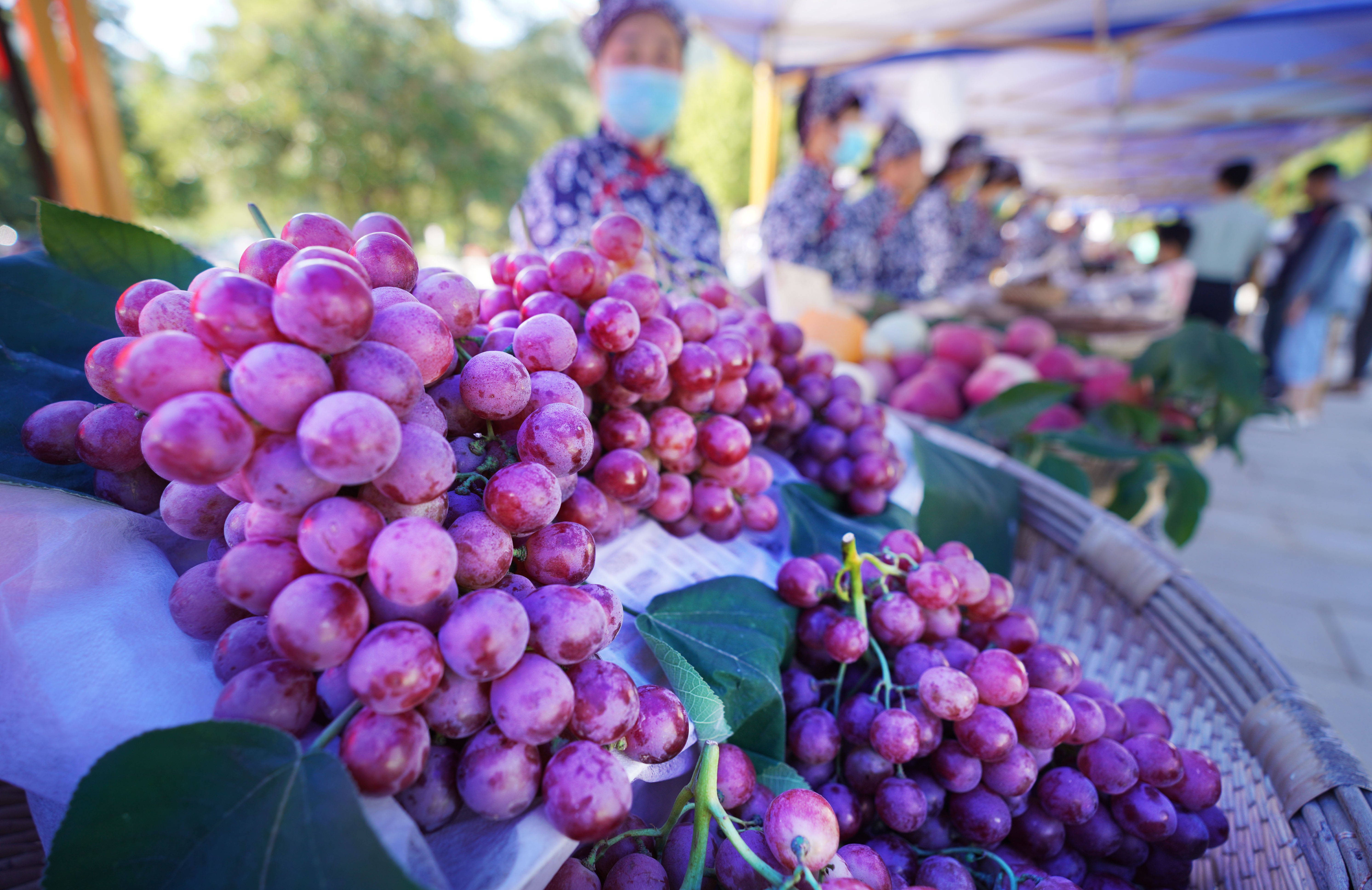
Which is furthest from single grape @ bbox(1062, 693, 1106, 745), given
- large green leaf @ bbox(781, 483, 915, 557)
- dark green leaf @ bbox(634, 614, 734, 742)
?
dark green leaf @ bbox(634, 614, 734, 742)

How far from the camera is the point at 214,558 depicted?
0.50 meters

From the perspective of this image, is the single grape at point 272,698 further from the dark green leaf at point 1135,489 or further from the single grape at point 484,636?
the dark green leaf at point 1135,489

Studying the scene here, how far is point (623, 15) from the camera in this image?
6.21ft

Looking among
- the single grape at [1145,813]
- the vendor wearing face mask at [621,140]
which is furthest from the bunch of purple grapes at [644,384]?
the vendor wearing face mask at [621,140]

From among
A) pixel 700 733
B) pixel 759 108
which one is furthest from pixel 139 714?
pixel 759 108

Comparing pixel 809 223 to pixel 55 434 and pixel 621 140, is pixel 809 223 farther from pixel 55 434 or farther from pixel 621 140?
pixel 55 434

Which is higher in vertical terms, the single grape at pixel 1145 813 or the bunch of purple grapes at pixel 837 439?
the bunch of purple grapes at pixel 837 439

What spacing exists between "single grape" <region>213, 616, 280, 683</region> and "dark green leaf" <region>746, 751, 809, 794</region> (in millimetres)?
389

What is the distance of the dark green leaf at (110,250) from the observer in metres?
0.62

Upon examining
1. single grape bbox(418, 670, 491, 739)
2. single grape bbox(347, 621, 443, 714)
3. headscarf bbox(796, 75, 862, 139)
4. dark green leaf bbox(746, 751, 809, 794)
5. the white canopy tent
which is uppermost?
the white canopy tent

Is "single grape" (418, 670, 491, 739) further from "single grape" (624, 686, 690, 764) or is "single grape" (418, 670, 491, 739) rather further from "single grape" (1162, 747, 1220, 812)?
"single grape" (1162, 747, 1220, 812)

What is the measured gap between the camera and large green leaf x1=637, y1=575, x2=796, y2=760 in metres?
0.55

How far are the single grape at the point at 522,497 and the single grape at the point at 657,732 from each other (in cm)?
15

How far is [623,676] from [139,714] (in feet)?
0.98
